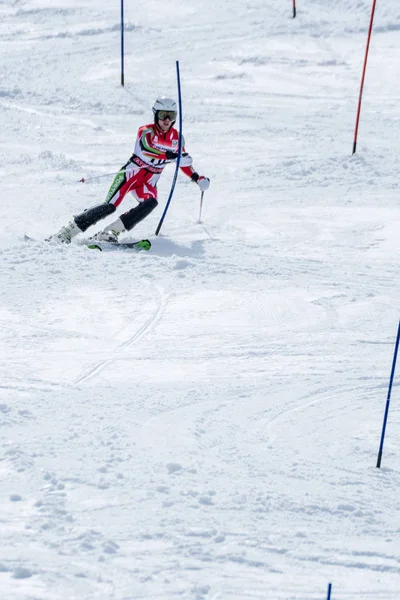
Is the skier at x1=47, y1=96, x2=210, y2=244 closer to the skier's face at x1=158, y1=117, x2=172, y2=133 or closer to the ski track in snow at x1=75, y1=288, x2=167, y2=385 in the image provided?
the skier's face at x1=158, y1=117, x2=172, y2=133

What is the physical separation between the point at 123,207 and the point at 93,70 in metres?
5.32

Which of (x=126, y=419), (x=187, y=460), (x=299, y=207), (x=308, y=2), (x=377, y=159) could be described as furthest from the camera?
(x=308, y=2)

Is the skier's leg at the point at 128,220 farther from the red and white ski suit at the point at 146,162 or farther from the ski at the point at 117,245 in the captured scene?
the red and white ski suit at the point at 146,162

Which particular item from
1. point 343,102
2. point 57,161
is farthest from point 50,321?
point 343,102

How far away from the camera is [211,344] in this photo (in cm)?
714

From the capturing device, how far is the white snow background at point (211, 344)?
4684 millimetres

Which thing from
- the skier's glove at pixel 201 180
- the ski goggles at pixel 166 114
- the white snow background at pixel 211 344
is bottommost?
the white snow background at pixel 211 344

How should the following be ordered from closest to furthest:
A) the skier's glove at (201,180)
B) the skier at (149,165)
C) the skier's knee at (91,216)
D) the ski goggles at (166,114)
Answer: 1. the skier's knee at (91,216)
2. the skier at (149,165)
3. the ski goggles at (166,114)
4. the skier's glove at (201,180)

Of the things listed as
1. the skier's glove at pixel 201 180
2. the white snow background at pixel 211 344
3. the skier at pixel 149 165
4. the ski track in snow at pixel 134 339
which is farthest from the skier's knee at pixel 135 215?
the ski track in snow at pixel 134 339

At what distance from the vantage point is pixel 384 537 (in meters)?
4.87

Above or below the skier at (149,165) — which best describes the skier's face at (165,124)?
above

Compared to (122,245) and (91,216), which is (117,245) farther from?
(91,216)

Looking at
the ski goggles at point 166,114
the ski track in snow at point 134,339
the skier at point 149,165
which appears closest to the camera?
the ski track in snow at point 134,339

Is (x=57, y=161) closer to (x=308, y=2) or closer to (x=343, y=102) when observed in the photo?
(x=343, y=102)
